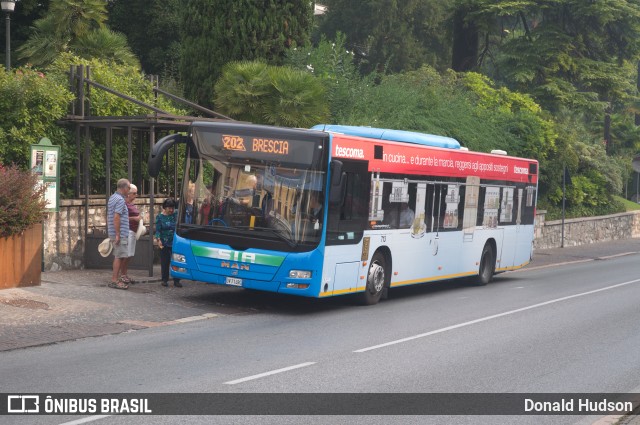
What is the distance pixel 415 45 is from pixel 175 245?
119 ft

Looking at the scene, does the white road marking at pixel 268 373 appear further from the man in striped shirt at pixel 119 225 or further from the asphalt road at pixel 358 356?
the man in striped shirt at pixel 119 225

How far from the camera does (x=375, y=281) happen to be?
17.3m

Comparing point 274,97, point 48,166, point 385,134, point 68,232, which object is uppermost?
point 274,97

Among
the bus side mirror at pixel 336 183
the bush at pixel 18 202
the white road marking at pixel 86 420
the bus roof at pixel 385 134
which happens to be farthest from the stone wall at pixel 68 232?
the white road marking at pixel 86 420

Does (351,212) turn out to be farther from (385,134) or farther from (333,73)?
(333,73)

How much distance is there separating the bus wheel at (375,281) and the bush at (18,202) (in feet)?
18.7

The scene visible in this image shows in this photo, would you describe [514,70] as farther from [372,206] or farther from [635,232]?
[372,206]

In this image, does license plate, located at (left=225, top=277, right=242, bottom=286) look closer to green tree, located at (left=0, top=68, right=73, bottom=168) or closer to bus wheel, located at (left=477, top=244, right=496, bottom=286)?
green tree, located at (left=0, top=68, right=73, bottom=168)

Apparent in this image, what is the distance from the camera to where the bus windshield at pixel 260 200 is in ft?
Result: 50.2

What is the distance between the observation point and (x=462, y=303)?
18750mm

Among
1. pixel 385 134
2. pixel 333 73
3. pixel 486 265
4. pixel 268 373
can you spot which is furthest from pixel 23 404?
pixel 333 73

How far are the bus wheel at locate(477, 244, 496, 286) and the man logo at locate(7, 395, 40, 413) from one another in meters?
15.4

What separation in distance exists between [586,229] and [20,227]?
32.8m

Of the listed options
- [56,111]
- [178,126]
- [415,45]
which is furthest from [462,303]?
[415,45]
